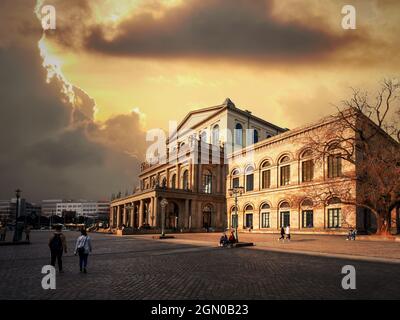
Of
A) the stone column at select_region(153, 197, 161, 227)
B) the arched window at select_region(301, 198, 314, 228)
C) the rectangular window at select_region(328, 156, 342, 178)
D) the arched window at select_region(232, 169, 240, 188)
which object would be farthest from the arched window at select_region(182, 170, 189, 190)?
the rectangular window at select_region(328, 156, 342, 178)

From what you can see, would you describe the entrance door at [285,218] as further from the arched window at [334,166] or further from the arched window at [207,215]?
the arched window at [207,215]

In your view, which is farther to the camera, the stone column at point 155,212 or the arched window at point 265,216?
the stone column at point 155,212

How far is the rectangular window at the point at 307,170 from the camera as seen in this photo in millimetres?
44822

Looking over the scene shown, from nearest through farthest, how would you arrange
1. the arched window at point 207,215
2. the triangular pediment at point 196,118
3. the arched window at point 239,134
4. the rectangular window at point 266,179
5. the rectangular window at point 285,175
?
the rectangular window at point 285,175
the rectangular window at point 266,179
the arched window at point 207,215
the arched window at point 239,134
the triangular pediment at point 196,118

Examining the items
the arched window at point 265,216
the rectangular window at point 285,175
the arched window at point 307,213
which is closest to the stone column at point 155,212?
the arched window at point 265,216

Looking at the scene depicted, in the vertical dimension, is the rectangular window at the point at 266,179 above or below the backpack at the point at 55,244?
above

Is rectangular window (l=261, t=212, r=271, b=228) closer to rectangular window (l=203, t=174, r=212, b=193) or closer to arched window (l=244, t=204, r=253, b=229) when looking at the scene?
arched window (l=244, t=204, r=253, b=229)

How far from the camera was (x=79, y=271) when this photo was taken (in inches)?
512

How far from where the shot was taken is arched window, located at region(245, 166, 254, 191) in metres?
55.1

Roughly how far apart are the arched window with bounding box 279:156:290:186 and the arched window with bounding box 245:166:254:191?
6679 millimetres

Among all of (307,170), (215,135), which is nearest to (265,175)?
(307,170)

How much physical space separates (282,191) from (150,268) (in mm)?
36629

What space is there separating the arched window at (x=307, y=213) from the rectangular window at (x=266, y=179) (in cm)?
767
